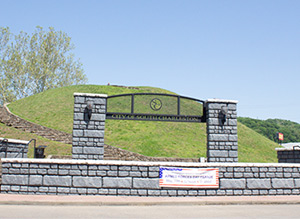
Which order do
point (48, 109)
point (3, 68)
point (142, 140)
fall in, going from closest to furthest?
1. point (142, 140)
2. point (48, 109)
3. point (3, 68)

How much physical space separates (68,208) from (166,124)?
27414 mm

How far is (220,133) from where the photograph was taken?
15086 mm

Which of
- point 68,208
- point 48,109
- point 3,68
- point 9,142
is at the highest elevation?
point 3,68

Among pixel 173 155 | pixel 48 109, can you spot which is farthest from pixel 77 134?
pixel 48 109

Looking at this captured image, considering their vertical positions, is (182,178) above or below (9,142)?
below

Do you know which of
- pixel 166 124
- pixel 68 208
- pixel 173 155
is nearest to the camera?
pixel 68 208

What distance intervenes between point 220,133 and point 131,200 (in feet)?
21.0

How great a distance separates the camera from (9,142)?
582 inches

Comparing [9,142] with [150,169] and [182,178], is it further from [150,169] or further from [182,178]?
[182,178]

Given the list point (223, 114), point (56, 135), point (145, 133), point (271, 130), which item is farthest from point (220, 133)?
point (271, 130)

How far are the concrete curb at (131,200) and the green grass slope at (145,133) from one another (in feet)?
51.8

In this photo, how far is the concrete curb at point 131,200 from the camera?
32.2 ft

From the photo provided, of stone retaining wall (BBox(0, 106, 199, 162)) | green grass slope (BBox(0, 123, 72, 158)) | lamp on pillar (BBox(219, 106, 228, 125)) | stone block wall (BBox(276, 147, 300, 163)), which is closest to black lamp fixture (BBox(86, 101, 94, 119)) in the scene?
lamp on pillar (BBox(219, 106, 228, 125))

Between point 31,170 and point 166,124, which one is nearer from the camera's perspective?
point 31,170
